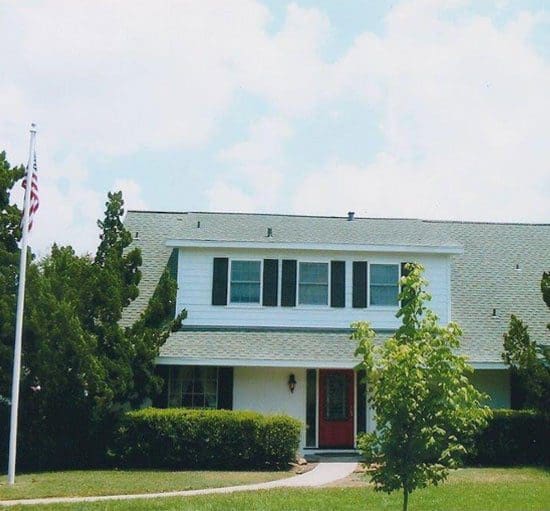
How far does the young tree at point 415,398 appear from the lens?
995 centimetres

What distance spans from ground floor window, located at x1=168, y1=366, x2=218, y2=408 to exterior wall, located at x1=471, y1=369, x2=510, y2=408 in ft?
22.6

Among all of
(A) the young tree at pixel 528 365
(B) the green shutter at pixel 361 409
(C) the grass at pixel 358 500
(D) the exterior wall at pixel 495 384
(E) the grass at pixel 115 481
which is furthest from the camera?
(D) the exterior wall at pixel 495 384

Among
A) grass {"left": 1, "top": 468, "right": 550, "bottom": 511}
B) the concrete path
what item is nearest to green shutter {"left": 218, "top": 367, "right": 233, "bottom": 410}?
the concrete path

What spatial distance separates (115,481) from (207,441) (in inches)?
107

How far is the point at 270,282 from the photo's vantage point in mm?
22234

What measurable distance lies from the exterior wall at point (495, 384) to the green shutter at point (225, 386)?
6395mm

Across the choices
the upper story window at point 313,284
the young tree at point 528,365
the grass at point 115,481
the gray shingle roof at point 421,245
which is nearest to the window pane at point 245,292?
the gray shingle roof at point 421,245

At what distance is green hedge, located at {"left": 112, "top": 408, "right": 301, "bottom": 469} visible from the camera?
18516mm

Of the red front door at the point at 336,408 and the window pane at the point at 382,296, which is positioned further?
the window pane at the point at 382,296

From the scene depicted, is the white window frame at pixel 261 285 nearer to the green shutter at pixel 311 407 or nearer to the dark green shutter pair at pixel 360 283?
the green shutter at pixel 311 407

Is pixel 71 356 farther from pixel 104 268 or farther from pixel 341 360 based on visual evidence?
pixel 341 360

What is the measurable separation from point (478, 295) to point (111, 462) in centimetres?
1151

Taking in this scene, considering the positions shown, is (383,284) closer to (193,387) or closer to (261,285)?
(261,285)

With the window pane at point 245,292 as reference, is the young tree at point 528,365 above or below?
below
